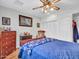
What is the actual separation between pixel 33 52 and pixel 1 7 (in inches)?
134

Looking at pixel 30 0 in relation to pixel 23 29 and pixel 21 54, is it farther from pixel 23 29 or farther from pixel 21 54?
pixel 23 29

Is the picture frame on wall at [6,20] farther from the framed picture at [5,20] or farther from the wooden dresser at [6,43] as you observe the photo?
the wooden dresser at [6,43]

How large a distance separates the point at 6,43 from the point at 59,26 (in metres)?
3.55

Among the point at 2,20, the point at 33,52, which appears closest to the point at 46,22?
the point at 2,20

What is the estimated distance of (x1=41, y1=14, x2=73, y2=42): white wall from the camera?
5249mm

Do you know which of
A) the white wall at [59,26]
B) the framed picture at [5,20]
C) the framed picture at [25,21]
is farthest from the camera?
the framed picture at [25,21]

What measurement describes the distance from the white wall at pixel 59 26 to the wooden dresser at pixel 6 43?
9.93 feet

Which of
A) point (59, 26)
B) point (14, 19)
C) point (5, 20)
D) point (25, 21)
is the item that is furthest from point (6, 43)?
point (59, 26)

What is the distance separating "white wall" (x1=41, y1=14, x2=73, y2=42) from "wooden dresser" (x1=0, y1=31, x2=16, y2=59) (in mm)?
3027

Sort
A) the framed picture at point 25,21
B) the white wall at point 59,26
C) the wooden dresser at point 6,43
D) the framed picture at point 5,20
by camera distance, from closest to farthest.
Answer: the wooden dresser at point 6,43
the framed picture at point 5,20
the white wall at point 59,26
the framed picture at point 25,21

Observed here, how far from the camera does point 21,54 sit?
2871 mm

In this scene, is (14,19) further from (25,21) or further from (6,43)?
(6,43)

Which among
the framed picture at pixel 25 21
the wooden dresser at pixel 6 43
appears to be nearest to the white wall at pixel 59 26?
the framed picture at pixel 25 21

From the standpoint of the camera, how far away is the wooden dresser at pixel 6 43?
143 inches
